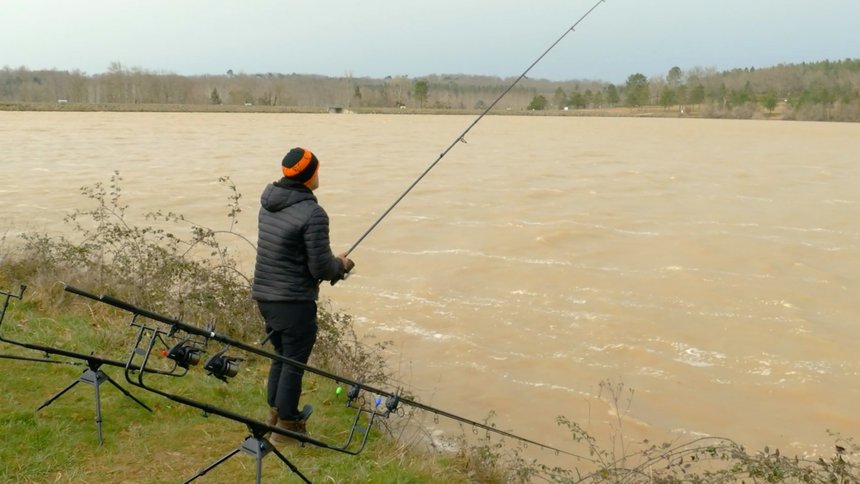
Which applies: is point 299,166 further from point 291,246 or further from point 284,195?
point 291,246

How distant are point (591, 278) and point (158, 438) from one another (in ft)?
26.4

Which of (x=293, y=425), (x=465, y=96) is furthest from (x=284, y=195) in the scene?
(x=465, y=96)

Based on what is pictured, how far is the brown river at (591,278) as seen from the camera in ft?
24.2

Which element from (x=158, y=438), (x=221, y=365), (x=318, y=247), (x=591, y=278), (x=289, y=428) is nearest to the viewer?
(x=221, y=365)

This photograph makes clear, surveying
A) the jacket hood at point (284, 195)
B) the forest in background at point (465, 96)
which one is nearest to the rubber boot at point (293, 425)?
the jacket hood at point (284, 195)

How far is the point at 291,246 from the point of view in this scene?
4.22 metres

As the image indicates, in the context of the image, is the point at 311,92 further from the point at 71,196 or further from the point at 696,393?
the point at 696,393

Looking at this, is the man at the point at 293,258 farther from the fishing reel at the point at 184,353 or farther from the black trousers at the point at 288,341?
the fishing reel at the point at 184,353

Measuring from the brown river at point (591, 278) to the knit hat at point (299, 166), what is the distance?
11.4 feet

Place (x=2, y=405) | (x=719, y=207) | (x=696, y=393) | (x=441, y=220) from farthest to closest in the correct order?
(x=719, y=207) < (x=441, y=220) < (x=696, y=393) < (x=2, y=405)

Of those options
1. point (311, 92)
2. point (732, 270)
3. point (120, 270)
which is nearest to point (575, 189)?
point (732, 270)

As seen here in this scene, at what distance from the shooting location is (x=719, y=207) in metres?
17.7

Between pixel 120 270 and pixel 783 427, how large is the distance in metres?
6.89

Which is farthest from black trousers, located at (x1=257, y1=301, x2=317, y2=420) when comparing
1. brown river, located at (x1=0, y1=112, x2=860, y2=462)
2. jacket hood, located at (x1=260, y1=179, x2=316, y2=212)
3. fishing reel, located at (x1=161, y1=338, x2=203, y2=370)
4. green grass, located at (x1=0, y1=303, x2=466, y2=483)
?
brown river, located at (x1=0, y1=112, x2=860, y2=462)
